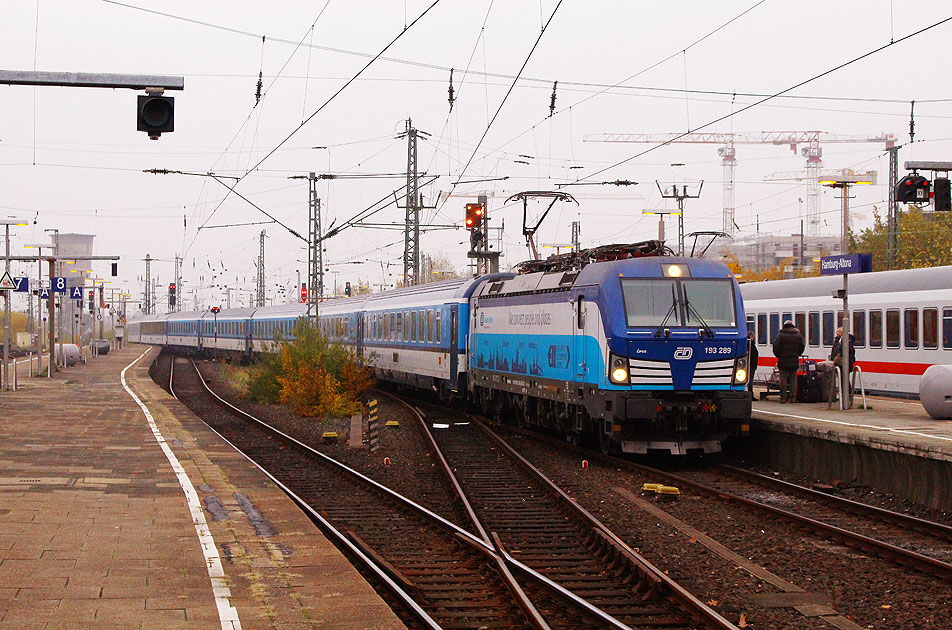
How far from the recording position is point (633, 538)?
11203 millimetres

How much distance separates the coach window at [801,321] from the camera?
95.0ft

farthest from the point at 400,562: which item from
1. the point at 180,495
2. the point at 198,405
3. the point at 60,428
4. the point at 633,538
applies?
the point at 198,405

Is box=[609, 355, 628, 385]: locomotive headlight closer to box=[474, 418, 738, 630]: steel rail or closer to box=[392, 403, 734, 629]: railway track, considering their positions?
box=[392, 403, 734, 629]: railway track

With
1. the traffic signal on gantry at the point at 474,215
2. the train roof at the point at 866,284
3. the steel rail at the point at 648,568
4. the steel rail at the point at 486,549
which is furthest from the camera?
the traffic signal on gantry at the point at 474,215

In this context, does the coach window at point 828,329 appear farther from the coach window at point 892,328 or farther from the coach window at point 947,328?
the coach window at point 947,328

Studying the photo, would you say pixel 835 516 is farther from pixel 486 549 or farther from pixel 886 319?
pixel 886 319

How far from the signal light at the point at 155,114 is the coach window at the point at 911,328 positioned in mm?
16637

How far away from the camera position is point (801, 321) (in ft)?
95.9

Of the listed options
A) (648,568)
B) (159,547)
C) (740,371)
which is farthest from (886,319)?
(159,547)

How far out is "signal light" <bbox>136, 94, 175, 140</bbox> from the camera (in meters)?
14.9

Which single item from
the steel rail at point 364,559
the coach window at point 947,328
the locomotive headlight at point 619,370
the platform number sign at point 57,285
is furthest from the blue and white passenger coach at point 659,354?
the platform number sign at point 57,285

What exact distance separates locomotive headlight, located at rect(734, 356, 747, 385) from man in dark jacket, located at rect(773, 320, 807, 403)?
4409 millimetres

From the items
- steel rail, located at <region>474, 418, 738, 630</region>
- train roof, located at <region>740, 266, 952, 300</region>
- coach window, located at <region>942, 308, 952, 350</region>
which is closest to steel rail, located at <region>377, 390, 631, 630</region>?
steel rail, located at <region>474, 418, 738, 630</region>

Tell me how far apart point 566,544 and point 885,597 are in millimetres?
3308
